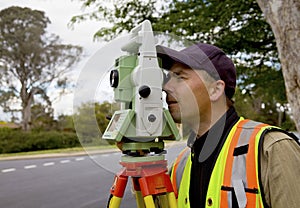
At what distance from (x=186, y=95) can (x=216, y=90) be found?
3.9 inches

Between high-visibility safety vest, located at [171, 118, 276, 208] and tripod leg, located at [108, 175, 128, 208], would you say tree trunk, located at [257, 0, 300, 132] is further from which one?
tripod leg, located at [108, 175, 128, 208]

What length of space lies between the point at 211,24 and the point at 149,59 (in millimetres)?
6187

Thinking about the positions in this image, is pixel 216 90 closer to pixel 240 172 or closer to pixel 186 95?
pixel 186 95

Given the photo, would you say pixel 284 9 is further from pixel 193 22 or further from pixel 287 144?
pixel 193 22

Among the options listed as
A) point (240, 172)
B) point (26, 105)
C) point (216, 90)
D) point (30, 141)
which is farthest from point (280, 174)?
point (26, 105)

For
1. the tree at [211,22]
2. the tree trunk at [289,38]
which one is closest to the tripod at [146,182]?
the tree trunk at [289,38]

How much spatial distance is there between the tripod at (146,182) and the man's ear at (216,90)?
0.77 ft

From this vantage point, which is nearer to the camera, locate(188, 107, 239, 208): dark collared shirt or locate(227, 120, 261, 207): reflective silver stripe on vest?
locate(227, 120, 261, 207): reflective silver stripe on vest

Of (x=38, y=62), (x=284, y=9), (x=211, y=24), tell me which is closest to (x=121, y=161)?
(x=284, y=9)

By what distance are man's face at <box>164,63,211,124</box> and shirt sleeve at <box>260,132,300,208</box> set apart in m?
0.23

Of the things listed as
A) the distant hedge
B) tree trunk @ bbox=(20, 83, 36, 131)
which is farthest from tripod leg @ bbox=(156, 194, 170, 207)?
tree trunk @ bbox=(20, 83, 36, 131)

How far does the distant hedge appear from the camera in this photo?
15.3 metres

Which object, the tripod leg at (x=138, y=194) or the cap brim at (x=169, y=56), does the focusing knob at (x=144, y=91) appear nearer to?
the cap brim at (x=169, y=56)

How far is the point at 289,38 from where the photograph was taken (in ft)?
11.1
